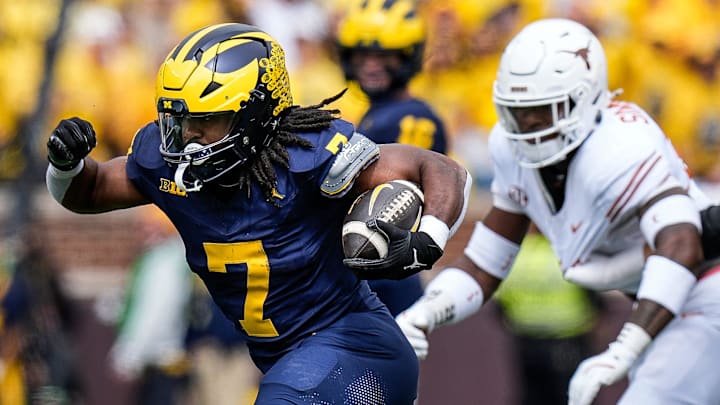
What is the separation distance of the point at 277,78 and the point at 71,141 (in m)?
0.67

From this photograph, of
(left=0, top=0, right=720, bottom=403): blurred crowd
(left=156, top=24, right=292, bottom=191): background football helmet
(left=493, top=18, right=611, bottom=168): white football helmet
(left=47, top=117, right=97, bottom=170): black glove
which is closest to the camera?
(left=156, top=24, right=292, bottom=191): background football helmet

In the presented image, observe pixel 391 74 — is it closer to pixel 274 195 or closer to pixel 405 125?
pixel 405 125

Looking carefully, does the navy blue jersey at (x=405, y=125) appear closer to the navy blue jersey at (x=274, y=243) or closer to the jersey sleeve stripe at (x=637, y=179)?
the jersey sleeve stripe at (x=637, y=179)

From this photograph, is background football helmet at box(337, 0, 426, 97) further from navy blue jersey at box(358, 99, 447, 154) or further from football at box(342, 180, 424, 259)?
football at box(342, 180, 424, 259)

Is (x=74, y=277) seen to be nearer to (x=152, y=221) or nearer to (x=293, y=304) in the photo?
(x=152, y=221)

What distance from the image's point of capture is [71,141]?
466 cm

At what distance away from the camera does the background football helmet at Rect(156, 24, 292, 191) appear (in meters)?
4.45

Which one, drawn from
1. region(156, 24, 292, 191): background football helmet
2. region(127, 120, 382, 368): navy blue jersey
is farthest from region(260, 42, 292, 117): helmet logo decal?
region(127, 120, 382, 368): navy blue jersey

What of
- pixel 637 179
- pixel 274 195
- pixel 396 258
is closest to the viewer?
pixel 396 258

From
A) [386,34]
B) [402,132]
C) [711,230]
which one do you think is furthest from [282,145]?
[386,34]

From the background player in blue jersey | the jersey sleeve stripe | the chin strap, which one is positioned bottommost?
the background player in blue jersey

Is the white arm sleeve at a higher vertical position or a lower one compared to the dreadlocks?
lower

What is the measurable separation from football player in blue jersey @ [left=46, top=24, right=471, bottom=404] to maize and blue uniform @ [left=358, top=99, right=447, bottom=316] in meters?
1.77

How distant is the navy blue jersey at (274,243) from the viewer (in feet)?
15.0
